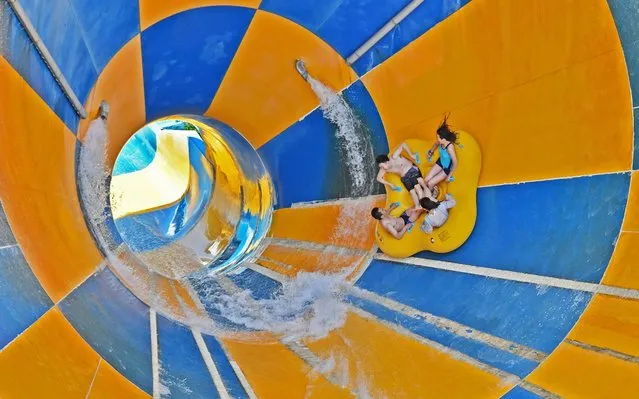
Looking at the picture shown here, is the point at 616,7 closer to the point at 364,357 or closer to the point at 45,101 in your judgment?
the point at 364,357

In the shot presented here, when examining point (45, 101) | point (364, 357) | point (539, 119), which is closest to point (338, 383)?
point (364, 357)

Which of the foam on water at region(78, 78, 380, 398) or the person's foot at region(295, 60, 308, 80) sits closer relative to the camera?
the foam on water at region(78, 78, 380, 398)

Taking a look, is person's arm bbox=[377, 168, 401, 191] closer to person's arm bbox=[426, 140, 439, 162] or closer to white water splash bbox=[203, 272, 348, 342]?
person's arm bbox=[426, 140, 439, 162]

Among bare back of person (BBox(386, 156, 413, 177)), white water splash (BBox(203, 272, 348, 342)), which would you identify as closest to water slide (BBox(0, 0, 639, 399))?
white water splash (BBox(203, 272, 348, 342))

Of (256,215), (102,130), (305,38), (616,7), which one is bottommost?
(256,215)

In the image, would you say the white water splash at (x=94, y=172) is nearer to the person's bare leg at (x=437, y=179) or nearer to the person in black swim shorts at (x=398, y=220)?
the person in black swim shorts at (x=398, y=220)

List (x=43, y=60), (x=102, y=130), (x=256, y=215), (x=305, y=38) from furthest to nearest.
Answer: (x=256, y=215) < (x=305, y=38) < (x=102, y=130) < (x=43, y=60)

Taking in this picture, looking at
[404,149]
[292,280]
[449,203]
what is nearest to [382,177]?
[404,149]

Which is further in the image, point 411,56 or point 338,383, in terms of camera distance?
point 411,56
